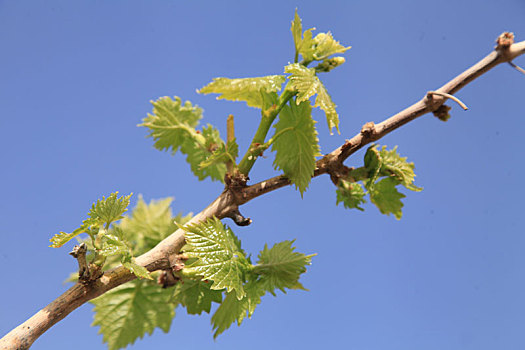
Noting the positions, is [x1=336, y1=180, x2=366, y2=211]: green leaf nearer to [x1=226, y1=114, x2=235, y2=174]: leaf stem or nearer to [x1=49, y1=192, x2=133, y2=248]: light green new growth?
[x1=226, y1=114, x2=235, y2=174]: leaf stem

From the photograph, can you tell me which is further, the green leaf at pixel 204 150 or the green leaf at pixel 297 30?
the green leaf at pixel 204 150

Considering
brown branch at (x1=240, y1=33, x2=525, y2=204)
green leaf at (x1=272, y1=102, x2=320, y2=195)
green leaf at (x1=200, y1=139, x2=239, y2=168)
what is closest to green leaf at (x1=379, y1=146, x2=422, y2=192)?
brown branch at (x1=240, y1=33, x2=525, y2=204)

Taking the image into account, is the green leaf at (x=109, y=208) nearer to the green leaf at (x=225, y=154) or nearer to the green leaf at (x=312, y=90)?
the green leaf at (x=225, y=154)

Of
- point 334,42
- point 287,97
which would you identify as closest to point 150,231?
point 287,97

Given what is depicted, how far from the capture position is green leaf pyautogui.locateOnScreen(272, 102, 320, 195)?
85 cm

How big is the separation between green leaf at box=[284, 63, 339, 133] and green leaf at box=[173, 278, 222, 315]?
1.48 ft

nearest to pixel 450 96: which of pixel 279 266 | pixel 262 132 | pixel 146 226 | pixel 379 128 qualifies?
pixel 379 128

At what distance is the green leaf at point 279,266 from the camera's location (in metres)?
0.91

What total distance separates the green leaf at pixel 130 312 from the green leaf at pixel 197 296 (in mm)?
169

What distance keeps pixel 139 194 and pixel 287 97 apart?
699 millimetres

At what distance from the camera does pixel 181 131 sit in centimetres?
115

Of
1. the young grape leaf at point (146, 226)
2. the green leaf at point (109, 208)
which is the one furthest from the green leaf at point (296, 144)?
the young grape leaf at point (146, 226)

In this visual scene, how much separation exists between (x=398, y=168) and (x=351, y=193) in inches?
4.8

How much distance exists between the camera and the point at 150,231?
1262 mm
